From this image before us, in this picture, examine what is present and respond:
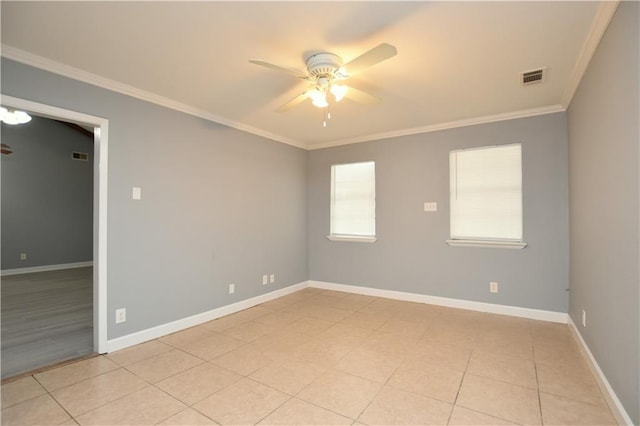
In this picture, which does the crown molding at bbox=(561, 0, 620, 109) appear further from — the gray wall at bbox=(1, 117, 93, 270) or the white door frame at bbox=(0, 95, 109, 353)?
the gray wall at bbox=(1, 117, 93, 270)

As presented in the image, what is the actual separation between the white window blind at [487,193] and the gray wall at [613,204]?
0.97 meters

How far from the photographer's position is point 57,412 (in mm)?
1879

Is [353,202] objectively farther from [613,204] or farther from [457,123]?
[613,204]

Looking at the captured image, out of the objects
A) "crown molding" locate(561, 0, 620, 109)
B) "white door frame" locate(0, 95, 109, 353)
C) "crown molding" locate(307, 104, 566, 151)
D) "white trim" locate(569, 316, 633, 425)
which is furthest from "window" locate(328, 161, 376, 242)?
"white door frame" locate(0, 95, 109, 353)

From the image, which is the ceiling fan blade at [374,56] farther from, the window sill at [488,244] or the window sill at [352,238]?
the window sill at [352,238]

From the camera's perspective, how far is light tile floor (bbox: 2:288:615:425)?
1.85 m

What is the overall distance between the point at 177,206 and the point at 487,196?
12.4ft

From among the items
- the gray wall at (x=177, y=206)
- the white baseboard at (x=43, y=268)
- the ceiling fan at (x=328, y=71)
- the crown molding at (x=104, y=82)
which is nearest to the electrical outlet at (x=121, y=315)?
the gray wall at (x=177, y=206)

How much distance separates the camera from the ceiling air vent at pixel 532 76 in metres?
2.59

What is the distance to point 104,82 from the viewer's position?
8.88 feet

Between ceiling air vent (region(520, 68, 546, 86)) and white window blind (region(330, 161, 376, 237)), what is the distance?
7.40 feet

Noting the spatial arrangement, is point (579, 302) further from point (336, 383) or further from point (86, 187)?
point (86, 187)

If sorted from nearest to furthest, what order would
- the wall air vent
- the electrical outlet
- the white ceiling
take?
the white ceiling < the electrical outlet < the wall air vent

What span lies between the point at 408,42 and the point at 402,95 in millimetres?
968
